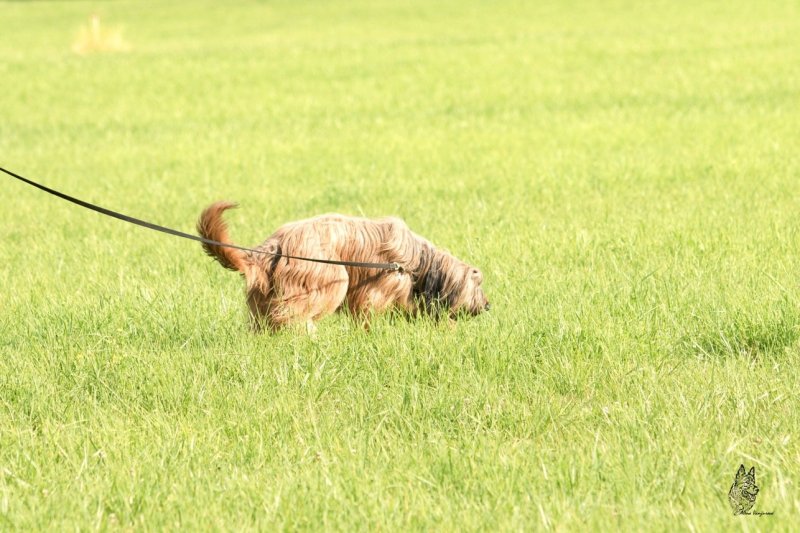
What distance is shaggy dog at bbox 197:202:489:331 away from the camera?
481cm

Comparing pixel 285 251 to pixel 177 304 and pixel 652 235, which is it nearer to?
pixel 177 304

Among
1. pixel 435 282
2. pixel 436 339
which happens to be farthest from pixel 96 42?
pixel 436 339

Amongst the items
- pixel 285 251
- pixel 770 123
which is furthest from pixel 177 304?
pixel 770 123

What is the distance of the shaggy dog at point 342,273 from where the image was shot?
4.81 m

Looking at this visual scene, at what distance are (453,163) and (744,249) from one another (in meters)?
5.25

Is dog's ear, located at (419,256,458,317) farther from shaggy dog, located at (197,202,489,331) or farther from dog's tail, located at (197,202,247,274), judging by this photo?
dog's tail, located at (197,202,247,274)

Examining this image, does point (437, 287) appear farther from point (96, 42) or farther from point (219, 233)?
point (96, 42)

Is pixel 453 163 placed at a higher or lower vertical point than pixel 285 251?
lower

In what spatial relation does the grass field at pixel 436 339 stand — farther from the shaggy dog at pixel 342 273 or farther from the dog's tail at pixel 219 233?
the dog's tail at pixel 219 233

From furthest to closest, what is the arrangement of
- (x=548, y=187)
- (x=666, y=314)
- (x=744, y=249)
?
(x=548, y=187) → (x=744, y=249) → (x=666, y=314)

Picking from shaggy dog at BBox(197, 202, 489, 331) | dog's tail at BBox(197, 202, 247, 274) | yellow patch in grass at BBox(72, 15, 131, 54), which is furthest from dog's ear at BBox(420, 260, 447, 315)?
yellow patch in grass at BBox(72, 15, 131, 54)

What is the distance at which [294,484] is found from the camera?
341cm

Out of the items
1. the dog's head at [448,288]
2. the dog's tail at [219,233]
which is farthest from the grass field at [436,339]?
the dog's tail at [219,233]

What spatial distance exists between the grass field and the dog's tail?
1.38 ft
